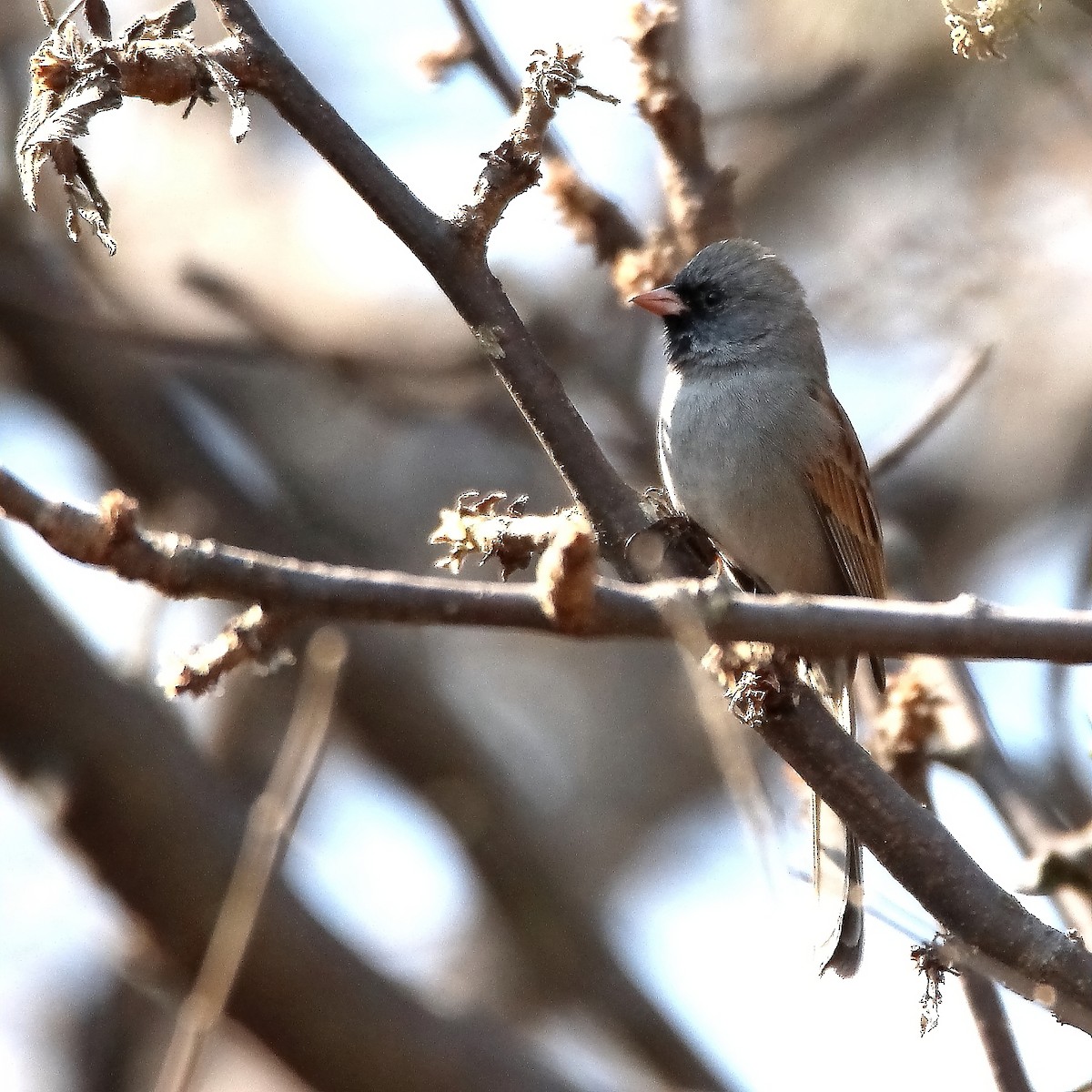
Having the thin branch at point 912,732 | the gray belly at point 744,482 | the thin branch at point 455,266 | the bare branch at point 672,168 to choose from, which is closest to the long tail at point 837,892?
the thin branch at point 912,732

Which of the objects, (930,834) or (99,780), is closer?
(930,834)

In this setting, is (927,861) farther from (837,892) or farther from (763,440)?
(763,440)

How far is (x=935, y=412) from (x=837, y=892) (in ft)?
4.36

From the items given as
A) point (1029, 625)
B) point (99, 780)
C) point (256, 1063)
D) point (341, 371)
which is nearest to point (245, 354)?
point (341, 371)

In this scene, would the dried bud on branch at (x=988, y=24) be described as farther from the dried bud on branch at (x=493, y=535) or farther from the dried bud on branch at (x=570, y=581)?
the dried bud on branch at (x=570, y=581)

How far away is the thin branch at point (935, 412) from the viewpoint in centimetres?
387

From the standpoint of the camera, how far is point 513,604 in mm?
1521

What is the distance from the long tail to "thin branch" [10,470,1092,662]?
1.35m

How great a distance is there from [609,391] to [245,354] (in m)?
1.20

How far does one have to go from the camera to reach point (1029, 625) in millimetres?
1596

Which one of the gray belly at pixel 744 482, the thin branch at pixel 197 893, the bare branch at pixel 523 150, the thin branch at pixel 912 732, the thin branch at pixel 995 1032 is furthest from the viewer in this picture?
the thin branch at pixel 197 893

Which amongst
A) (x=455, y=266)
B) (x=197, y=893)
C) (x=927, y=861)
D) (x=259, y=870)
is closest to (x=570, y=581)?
(x=455, y=266)

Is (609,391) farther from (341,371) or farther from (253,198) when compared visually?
(253,198)

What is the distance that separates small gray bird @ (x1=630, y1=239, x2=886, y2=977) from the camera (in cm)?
365
